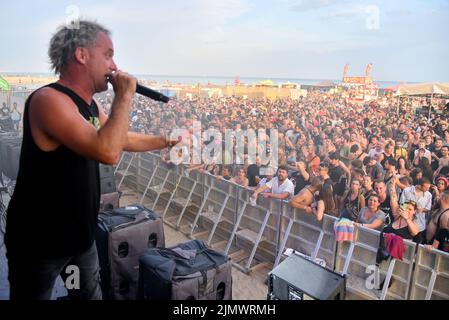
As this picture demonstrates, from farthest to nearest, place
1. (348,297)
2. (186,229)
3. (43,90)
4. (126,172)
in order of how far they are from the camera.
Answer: (126,172)
(186,229)
(348,297)
(43,90)

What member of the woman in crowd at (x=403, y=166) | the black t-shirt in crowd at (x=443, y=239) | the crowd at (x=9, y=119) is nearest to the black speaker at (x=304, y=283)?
the black t-shirt in crowd at (x=443, y=239)

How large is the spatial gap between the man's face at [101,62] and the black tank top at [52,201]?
0.11 metres

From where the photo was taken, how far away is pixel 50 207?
1511mm

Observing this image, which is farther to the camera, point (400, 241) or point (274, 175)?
point (274, 175)

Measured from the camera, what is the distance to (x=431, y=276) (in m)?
3.38

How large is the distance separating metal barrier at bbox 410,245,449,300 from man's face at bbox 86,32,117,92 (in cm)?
334

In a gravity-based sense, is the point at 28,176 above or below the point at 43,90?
below

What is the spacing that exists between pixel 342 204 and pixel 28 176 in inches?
174

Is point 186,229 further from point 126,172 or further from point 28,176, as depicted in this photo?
point 28,176

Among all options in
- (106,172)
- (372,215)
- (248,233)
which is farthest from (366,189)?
(106,172)

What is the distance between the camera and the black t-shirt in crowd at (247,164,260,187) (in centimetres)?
571

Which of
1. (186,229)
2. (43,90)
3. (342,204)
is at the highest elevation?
Answer: (43,90)

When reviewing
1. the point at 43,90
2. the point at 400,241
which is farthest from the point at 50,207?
the point at 400,241

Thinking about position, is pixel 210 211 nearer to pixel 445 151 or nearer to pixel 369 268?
Answer: pixel 369 268
